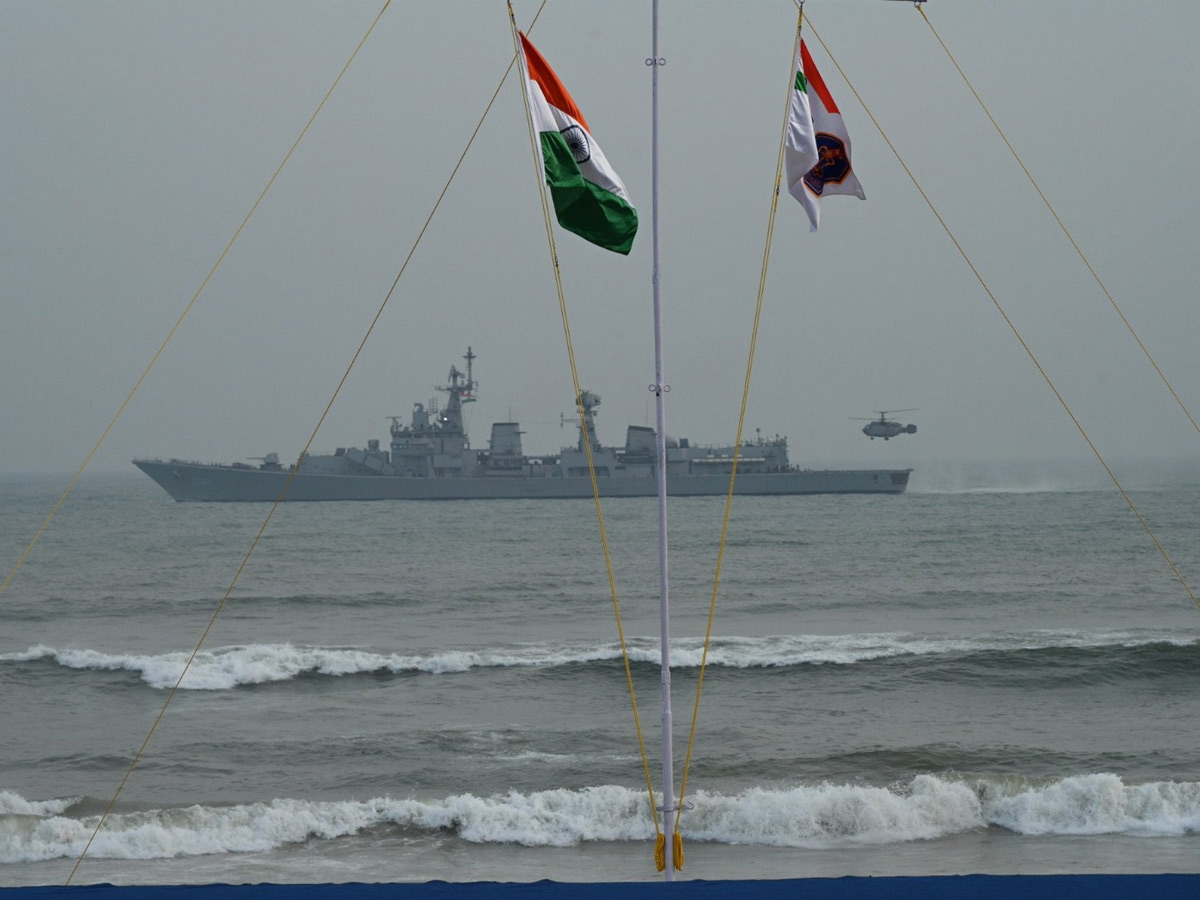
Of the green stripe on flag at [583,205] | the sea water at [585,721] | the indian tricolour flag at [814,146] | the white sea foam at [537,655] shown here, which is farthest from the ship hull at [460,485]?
the green stripe on flag at [583,205]

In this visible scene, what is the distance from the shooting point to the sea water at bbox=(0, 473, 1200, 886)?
994 centimetres

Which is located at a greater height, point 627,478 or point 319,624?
point 627,478

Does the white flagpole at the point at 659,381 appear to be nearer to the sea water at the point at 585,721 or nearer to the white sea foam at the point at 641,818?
the sea water at the point at 585,721

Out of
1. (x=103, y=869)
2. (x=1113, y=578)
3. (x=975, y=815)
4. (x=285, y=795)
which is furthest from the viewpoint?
(x=1113, y=578)

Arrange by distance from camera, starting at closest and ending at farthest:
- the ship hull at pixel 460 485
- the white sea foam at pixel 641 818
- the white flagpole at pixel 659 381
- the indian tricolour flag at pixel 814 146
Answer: the white flagpole at pixel 659 381, the indian tricolour flag at pixel 814 146, the white sea foam at pixel 641 818, the ship hull at pixel 460 485

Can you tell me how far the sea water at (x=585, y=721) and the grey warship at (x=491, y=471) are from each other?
33688 millimetres

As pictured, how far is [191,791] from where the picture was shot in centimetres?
1188

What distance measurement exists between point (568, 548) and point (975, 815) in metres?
32.2

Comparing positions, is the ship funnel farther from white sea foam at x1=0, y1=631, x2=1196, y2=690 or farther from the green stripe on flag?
the green stripe on flag

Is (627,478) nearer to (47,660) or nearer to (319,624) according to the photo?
(319,624)

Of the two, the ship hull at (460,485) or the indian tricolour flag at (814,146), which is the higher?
the indian tricolour flag at (814,146)

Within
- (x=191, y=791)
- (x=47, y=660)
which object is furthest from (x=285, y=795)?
(x=47, y=660)

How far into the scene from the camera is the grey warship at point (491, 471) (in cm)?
7075

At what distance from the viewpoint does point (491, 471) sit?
71.7 metres
